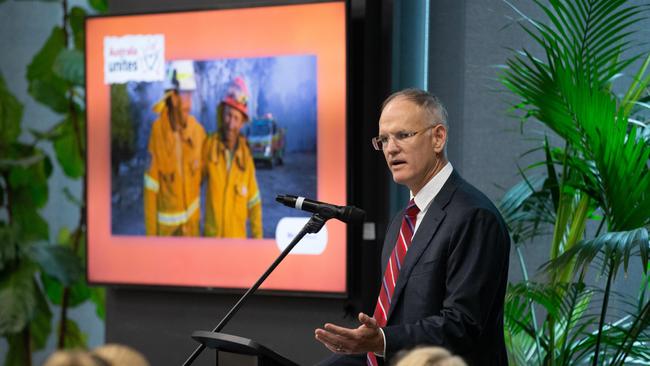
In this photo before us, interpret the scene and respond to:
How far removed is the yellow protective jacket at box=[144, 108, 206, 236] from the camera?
4.16m

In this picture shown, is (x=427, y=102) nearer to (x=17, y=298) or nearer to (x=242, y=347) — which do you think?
(x=242, y=347)

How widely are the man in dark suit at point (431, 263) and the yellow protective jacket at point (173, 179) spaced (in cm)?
153

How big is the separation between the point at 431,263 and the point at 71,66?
3.17m

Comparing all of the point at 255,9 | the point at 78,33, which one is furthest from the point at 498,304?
the point at 78,33

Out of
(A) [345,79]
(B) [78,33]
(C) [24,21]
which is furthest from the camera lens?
(C) [24,21]

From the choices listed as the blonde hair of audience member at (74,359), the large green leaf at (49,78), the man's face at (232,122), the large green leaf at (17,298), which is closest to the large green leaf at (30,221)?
the large green leaf at (17,298)

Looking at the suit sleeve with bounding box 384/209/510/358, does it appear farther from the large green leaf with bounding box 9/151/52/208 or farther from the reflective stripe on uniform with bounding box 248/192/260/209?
the large green leaf with bounding box 9/151/52/208

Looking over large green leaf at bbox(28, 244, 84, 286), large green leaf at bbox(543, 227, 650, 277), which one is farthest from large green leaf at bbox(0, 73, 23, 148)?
large green leaf at bbox(543, 227, 650, 277)

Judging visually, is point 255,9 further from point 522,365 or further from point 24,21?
point 24,21

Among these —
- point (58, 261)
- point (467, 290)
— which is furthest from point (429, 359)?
point (58, 261)

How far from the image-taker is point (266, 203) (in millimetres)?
4062

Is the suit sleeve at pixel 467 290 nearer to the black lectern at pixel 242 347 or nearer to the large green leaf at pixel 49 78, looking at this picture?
the black lectern at pixel 242 347

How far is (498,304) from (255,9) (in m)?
2.10

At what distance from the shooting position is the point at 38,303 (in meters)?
5.36
